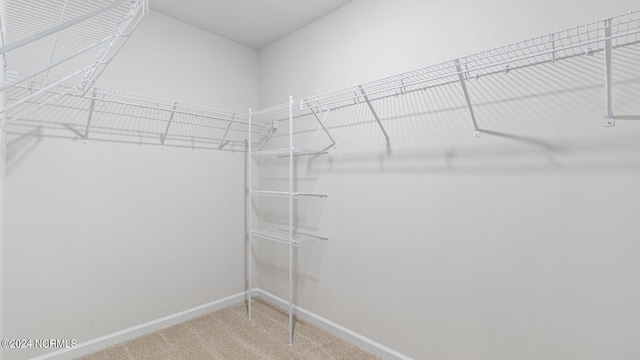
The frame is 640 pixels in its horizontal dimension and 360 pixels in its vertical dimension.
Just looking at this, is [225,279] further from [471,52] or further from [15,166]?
[471,52]

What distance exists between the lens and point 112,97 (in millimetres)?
Answer: 2225

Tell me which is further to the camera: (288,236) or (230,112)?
(230,112)

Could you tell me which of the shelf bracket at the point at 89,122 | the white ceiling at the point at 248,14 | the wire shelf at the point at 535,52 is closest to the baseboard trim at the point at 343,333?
the wire shelf at the point at 535,52

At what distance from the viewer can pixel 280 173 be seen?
2.88m

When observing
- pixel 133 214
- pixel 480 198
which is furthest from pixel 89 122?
pixel 480 198

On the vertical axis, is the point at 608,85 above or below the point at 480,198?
above

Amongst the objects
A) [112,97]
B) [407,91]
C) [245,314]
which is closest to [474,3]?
[407,91]

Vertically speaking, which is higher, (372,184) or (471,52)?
(471,52)

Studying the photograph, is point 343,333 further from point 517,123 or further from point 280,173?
point 517,123

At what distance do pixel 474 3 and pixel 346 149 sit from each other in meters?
1.16
